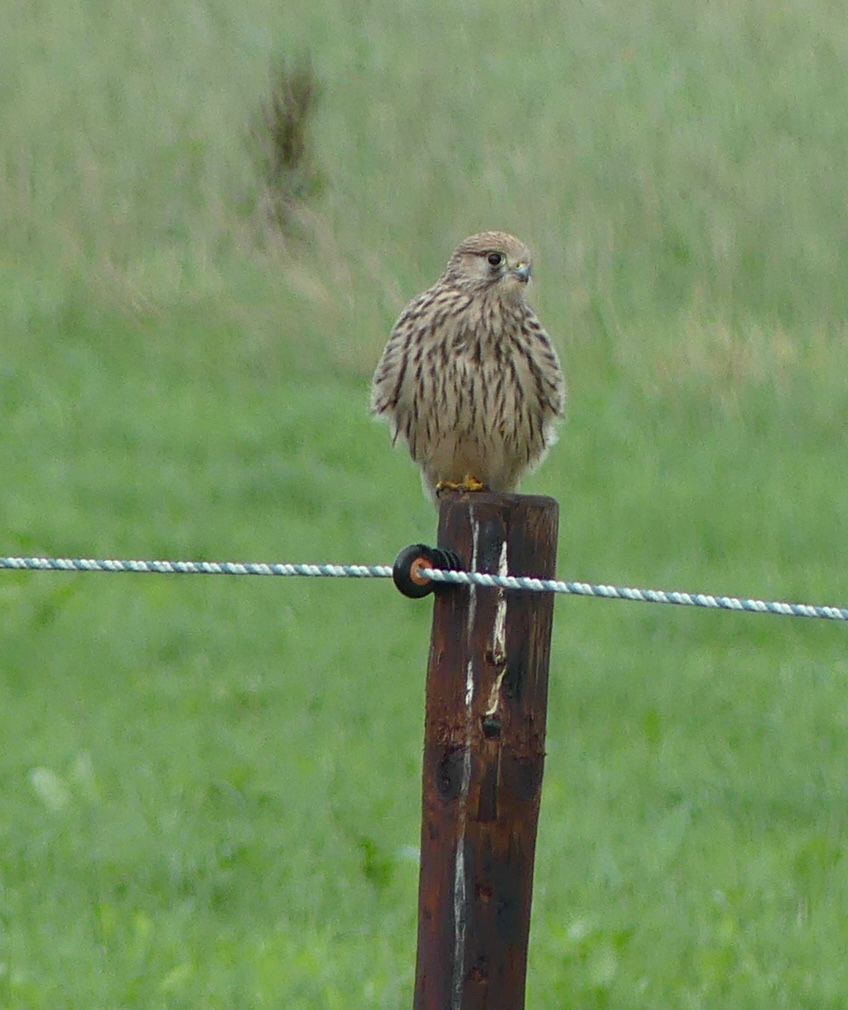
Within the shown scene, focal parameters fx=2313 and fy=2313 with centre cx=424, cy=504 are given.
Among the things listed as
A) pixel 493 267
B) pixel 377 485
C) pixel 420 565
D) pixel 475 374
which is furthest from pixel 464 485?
pixel 377 485

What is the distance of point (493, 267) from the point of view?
6105 millimetres

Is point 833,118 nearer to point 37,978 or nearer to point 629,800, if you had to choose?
point 629,800

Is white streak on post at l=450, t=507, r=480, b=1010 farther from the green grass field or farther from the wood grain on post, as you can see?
the green grass field

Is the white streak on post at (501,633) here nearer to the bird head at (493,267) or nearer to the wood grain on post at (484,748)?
the wood grain on post at (484,748)

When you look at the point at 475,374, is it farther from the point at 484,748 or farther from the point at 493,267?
the point at 484,748

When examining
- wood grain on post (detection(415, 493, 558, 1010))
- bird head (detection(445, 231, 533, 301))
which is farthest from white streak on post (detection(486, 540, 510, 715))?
bird head (detection(445, 231, 533, 301))

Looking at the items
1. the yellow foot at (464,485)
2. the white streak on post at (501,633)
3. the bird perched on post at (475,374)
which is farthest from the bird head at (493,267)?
the white streak on post at (501,633)

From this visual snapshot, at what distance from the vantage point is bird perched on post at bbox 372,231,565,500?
595 cm

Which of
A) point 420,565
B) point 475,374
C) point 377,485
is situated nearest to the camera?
point 420,565

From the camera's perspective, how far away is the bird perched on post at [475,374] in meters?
5.95

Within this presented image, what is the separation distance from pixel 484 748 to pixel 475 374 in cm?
251

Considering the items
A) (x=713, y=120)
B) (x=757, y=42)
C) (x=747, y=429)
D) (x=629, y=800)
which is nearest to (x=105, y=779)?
(x=629, y=800)

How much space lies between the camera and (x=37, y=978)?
209 inches

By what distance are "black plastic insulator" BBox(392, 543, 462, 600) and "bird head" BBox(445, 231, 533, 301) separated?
2.59m
